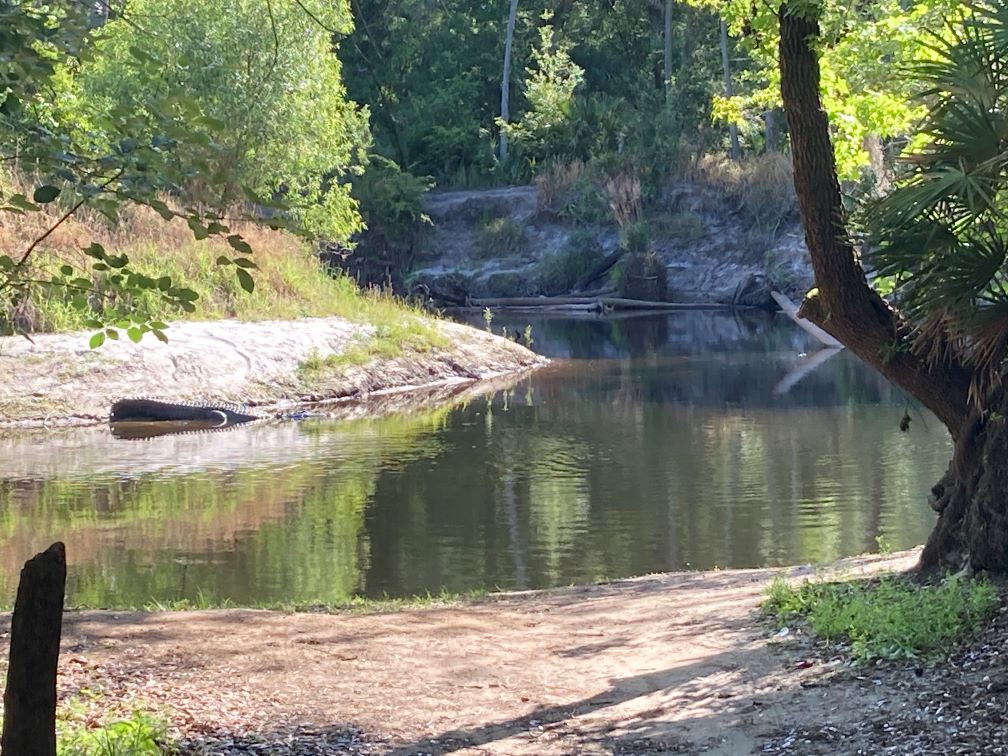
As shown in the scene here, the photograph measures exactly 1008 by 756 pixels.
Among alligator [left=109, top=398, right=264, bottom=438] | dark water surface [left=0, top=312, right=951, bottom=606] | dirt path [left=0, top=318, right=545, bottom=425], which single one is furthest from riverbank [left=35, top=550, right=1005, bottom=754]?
dirt path [left=0, top=318, right=545, bottom=425]

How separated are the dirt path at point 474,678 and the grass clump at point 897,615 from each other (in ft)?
1.00

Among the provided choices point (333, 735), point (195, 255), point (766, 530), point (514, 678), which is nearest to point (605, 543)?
point (766, 530)

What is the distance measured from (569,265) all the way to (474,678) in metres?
42.4

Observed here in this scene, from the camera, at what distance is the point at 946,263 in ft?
24.8

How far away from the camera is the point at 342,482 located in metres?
18.6

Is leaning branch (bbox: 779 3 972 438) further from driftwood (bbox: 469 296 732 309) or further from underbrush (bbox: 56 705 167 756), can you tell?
driftwood (bbox: 469 296 732 309)

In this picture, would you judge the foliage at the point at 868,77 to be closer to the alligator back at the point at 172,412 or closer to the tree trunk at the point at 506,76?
the alligator back at the point at 172,412

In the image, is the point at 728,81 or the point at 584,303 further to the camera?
the point at 728,81

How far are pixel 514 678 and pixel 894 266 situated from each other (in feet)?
10.3

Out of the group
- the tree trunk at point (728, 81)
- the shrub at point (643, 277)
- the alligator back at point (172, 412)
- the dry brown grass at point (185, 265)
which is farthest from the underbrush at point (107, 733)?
the tree trunk at point (728, 81)

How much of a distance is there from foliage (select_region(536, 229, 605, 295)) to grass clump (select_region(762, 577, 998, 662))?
135 ft

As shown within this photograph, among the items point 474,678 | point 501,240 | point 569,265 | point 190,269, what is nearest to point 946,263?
point 474,678

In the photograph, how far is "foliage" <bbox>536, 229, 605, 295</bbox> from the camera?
49469mm

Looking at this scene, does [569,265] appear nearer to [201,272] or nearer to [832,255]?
[201,272]
